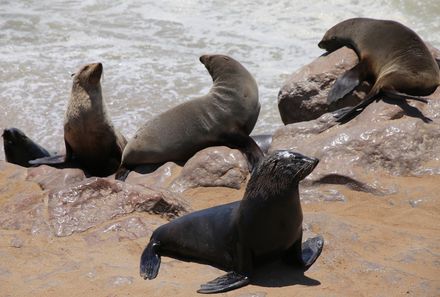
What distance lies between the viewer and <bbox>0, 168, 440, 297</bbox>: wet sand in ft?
12.0

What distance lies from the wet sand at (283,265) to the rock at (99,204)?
0.08m

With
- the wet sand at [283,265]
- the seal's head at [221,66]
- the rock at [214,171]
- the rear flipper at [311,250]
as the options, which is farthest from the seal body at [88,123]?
the rear flipper at [311,250]

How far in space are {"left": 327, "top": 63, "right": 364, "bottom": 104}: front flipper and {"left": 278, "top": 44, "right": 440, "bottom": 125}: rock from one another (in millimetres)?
104

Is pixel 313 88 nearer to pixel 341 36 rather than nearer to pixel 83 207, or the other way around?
pixel 341 36

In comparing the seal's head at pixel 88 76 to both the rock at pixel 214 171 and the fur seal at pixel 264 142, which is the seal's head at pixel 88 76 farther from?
the fur seal at pixel 264 142

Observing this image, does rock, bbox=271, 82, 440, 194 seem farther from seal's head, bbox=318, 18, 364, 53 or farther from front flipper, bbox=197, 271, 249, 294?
front flipper, bbox=197, 271, 249, 294

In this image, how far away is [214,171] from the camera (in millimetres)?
6125

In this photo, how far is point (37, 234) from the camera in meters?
4.56

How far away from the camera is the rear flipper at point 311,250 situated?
3895mm

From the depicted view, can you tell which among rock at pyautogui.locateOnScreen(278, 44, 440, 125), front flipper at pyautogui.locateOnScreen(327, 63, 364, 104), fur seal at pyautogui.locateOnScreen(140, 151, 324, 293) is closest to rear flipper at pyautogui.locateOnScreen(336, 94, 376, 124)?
front flipper at pyautogui.locateOnScreen(327, 63, 364, 104)

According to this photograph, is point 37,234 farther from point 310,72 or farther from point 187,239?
point 310,72

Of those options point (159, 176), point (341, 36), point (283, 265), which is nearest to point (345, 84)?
Result: point (341, 36)

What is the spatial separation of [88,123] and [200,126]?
3.70 feet

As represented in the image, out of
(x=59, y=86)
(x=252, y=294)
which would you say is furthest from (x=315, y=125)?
(x=59, y=86)
